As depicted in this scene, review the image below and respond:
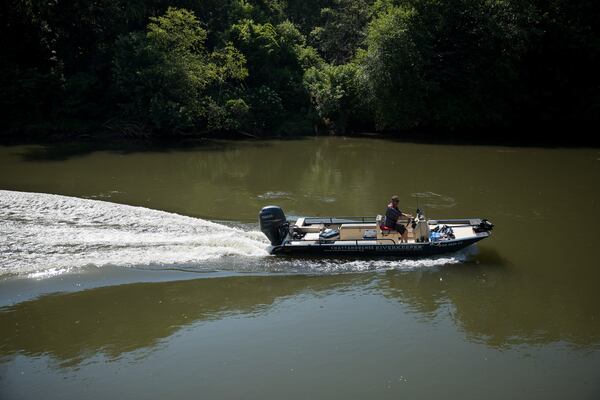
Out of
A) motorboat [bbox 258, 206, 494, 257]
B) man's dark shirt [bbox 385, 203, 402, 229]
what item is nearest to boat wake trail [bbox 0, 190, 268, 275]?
motorboat [bbox 258, 206, 494, 257]

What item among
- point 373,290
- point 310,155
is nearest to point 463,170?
point 310,155

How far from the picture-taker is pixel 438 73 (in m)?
34.7

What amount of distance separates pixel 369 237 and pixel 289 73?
2426cm

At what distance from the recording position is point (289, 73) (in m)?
38.6

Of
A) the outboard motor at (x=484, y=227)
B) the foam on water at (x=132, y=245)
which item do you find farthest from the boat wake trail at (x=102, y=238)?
the outboard motor at (x=484, y=227)

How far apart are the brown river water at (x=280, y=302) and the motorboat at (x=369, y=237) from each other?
336mm

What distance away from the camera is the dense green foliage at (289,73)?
33.9 m

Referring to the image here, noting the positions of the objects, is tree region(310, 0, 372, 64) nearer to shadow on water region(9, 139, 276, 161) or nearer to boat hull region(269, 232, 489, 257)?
shadow on water region(9, 139, 276, 161)

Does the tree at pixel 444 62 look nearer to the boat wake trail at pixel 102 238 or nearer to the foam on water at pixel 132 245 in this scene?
the foam on water at pixel 132 245

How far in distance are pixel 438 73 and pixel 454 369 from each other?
86.3ft

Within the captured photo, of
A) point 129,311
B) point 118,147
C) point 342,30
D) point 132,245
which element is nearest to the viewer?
point 129,311

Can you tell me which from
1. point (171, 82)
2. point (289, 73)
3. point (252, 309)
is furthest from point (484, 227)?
point (289, 73)

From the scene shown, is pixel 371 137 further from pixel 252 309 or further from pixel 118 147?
pixel 252 309

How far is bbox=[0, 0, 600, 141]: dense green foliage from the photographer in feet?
111
